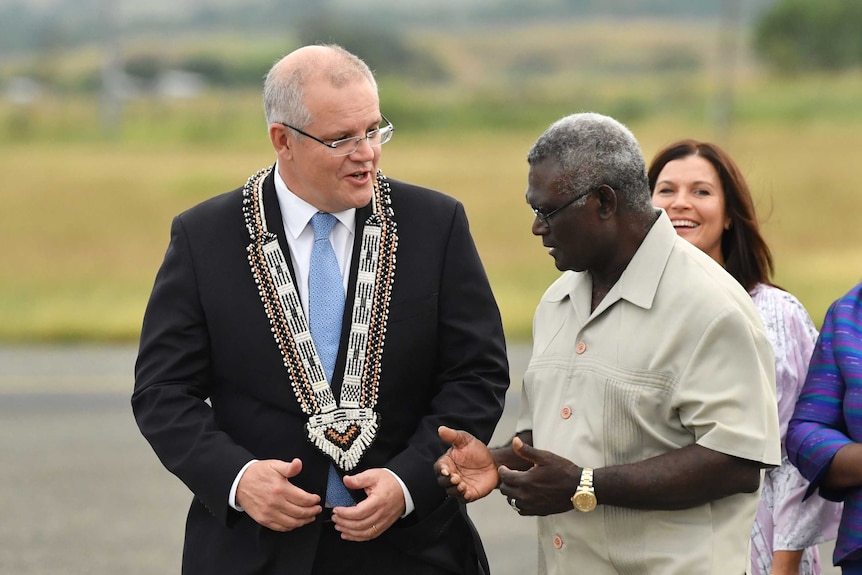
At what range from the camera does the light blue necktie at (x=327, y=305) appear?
3.25 meters

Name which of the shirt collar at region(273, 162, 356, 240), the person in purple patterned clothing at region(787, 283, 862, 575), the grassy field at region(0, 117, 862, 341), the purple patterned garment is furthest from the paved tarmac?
the shirt collar at region(273, 162, 356, 240)

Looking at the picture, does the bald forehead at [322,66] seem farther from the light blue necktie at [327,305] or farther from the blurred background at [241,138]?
the blurred background at [241,138]

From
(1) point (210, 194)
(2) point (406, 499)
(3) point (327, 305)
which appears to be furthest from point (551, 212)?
(1) point (210, 194)

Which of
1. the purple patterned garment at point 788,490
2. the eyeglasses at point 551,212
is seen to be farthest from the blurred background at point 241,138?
the eyeglasses at point 551,212

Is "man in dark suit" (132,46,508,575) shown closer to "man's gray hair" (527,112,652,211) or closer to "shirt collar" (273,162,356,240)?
"shirt collar" (273,162,356,240)

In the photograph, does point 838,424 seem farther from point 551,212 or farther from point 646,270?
point 551,212

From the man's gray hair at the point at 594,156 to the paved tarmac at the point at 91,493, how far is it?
3828 millimetres

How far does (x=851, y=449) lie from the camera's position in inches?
130

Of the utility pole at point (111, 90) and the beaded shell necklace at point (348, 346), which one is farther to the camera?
the utility pole at point (111, 90)

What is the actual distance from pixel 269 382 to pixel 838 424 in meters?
1.53

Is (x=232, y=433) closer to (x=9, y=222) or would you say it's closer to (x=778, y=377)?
(x=778, y=377)

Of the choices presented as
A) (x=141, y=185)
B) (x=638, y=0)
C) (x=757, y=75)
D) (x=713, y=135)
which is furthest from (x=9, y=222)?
(x=638, y=0)

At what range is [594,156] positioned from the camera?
2793 mm

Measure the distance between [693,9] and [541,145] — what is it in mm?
34664
